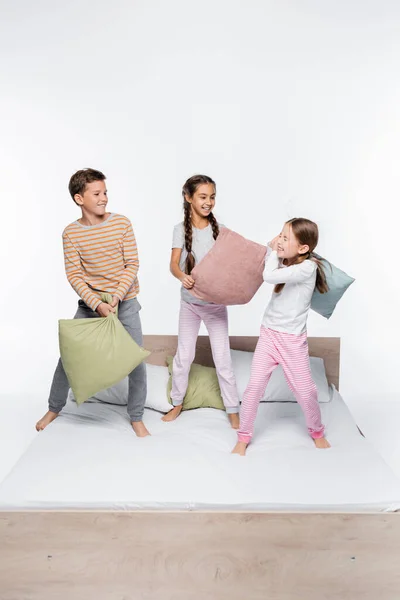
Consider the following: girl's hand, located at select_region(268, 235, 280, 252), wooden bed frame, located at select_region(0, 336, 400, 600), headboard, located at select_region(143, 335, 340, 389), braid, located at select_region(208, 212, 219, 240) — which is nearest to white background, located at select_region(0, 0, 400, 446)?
headboard, located at select_region(143, 335, 340, 389)

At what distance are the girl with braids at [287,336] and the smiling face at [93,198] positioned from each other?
68cm

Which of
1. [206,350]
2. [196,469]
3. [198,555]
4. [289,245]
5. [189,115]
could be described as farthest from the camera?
[189,115]

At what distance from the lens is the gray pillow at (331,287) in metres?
3.20

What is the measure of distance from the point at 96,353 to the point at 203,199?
76 cm

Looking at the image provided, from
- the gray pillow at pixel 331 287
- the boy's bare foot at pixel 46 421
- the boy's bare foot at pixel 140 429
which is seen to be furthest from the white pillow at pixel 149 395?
the gray pillow at pixel 331 287

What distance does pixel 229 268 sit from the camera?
3289 mm

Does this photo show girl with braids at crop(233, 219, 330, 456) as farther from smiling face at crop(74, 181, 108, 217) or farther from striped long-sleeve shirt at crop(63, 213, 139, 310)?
smiling face at crop(74, 181, 108, 217)

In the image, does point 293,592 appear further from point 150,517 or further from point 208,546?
point 150,517

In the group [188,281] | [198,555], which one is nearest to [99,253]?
[188,281]

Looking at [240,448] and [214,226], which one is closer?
[240,448]

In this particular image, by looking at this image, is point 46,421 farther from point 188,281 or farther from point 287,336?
point 287,336

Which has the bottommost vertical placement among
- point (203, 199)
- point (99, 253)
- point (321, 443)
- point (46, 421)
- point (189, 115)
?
point (46, 421)

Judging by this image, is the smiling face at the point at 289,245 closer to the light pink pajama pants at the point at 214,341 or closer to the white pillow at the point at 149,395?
the light pink pajama pants at the point at 214,341

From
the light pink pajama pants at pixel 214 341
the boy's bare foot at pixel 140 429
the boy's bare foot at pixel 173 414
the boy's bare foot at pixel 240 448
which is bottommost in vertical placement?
the boy's bare foot at pixel 173 414
